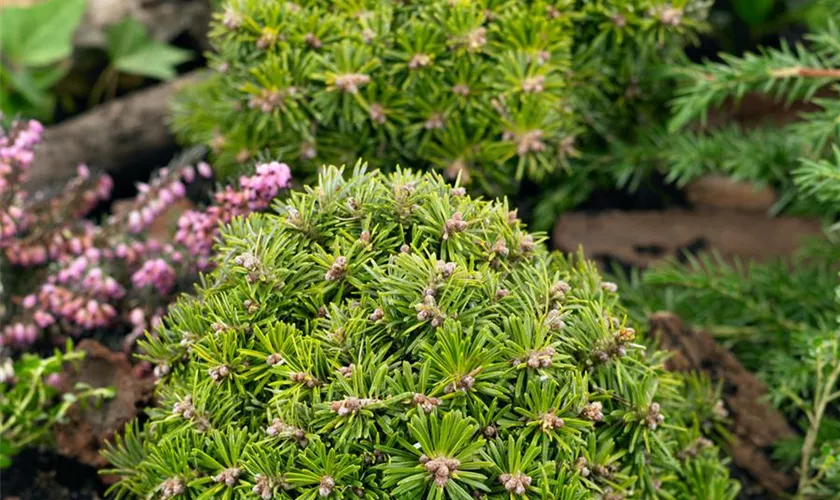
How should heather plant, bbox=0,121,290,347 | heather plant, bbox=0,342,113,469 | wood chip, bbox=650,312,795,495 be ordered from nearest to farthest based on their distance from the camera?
heather plant, bbox=0,342,113,469
wood chip, bbox=650,312,795,495
heather plant, bbox=0,121,290,347

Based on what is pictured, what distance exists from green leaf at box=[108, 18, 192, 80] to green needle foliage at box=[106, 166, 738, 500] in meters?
2.29

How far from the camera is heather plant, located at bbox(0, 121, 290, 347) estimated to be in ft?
9.16

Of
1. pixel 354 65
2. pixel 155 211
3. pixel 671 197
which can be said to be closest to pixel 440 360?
pixel 354 65

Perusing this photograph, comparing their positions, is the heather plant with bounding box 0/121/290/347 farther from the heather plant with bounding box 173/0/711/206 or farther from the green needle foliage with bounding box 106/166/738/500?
the green needle foliage with bounding box 106/166/738/500

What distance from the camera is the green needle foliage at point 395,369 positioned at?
1.73 meters

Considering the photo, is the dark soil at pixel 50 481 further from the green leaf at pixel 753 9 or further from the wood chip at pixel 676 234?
the green leaf at pixel 753 9

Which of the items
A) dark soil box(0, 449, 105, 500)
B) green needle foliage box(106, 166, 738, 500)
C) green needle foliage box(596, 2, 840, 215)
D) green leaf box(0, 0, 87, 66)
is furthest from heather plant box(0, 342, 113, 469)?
green needle foliage box(596, 2, 840, 215)

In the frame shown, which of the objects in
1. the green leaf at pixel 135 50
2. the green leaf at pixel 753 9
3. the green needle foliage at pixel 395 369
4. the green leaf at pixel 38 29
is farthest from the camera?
the green leaf at pixel 753 9

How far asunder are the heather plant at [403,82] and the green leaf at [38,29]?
1503 mm

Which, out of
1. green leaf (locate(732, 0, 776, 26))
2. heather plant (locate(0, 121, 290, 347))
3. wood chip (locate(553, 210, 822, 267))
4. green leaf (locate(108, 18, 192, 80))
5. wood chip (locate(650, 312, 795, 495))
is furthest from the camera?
green leaf (locate(732, 0, 776, 26))

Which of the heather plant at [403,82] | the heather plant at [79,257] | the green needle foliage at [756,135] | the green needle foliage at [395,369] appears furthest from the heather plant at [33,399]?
the green needle foliage at [756,135]

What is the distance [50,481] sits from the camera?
2598 mm

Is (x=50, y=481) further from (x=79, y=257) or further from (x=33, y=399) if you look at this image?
(x=79, y=257)

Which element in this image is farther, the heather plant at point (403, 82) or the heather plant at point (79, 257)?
the heather plant at point (79, 257)
